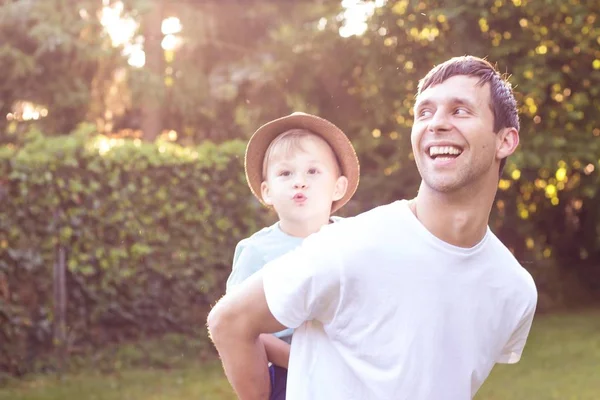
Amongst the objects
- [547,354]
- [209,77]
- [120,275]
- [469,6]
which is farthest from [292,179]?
[209,77]

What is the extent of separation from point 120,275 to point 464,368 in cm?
731

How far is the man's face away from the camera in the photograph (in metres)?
2.18

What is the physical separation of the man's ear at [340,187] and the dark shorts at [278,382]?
0.72m

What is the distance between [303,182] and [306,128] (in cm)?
18

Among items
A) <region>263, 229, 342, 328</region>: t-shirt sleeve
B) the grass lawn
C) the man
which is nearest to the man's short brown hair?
the man

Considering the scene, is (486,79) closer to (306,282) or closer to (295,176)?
(306,282)

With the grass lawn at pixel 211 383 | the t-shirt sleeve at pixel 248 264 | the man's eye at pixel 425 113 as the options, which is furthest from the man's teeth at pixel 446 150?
the grass lawn at pixel 211 383

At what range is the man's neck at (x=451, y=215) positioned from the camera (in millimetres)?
2186

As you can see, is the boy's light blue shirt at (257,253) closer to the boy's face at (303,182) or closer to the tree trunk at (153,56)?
the boy's face at (303,182)

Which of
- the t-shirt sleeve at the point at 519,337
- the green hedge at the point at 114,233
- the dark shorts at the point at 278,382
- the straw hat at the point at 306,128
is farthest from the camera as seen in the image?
the green hedge at the point at 114,233

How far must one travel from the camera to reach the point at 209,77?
20.1 m

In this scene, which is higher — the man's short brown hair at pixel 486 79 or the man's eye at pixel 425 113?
the man's short brown hair at pixel 486 79

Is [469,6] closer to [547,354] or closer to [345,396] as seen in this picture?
[547,354]

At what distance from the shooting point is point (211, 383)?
27.5ft
